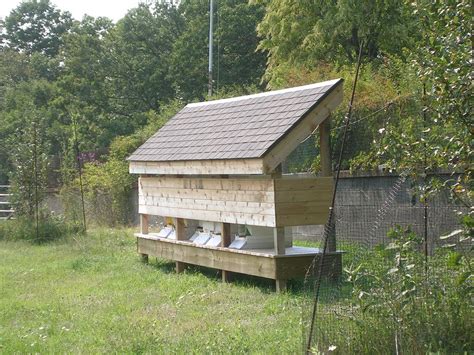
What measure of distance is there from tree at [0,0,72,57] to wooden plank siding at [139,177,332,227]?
168 feet

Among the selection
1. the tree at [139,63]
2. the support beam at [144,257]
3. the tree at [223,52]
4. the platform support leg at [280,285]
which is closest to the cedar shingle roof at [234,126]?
the platform support leg at [280,285]

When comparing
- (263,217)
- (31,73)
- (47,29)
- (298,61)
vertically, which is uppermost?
(47,29)

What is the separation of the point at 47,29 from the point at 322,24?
4330cm

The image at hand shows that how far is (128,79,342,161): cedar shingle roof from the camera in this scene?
432 inches

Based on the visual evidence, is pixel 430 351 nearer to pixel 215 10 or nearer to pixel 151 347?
pixel 151 347

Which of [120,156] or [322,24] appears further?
[120,156]

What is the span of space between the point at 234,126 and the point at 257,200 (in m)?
1.87

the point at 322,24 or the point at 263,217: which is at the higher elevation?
the point at 322,24

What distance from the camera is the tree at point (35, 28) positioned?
6138 centimetres

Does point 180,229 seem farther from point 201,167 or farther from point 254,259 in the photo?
point 254,259

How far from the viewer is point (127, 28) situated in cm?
4700

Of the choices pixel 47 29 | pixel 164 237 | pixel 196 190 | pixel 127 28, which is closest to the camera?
pixel 196 190

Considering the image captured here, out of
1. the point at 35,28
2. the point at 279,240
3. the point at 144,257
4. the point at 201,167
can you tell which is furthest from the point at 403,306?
the point at 35,28

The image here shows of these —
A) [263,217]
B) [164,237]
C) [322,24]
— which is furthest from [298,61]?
[263,217]
